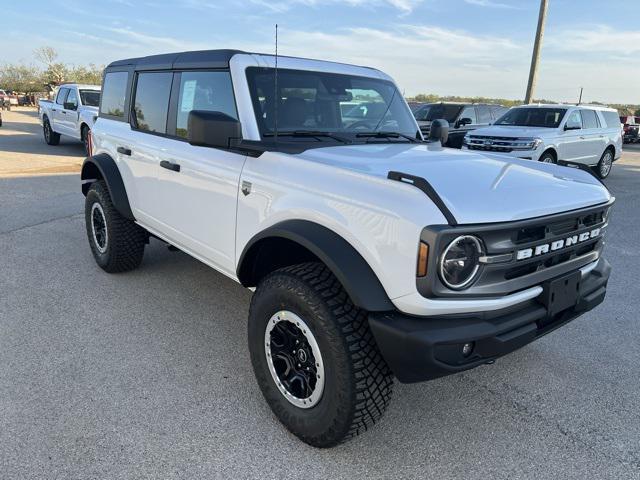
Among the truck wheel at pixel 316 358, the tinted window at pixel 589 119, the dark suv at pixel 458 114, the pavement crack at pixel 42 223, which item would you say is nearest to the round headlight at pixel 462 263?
the truck wheel at pixel 316 358

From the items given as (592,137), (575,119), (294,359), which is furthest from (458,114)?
(294,359)

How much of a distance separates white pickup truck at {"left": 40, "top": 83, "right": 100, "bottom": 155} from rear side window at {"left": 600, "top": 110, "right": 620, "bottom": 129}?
12.7 metres

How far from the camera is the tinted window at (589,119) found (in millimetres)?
11852

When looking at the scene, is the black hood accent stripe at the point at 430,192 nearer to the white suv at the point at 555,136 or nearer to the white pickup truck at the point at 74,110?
the white suv at the point at 555,136

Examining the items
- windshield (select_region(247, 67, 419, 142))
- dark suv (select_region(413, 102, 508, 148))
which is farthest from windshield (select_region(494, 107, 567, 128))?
windshield (select_region(247, 67, 419, 142))

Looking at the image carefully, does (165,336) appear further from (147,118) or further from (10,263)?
(10,263)

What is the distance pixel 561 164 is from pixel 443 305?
2.04m

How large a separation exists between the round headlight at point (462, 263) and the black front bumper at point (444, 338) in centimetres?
15

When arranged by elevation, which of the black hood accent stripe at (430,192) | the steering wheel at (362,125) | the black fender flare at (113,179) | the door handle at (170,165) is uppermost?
the steering wheel at (362,125)

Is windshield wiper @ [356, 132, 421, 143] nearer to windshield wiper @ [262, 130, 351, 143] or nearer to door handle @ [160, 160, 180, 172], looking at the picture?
windshield wiper @ [262, 130, 351, 143]

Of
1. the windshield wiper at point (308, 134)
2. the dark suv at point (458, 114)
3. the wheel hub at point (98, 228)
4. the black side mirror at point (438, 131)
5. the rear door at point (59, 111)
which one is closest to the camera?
the windshield wiper at point (308, 134)

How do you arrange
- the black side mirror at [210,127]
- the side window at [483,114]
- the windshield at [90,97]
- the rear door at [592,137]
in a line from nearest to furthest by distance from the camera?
the black side mirror at [210,127], the rear door at [592,137], the windshield at [90,97], the side window at [483,114]

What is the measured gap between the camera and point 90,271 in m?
4.85

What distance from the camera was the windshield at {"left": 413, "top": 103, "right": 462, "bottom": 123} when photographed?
13.8 metres
